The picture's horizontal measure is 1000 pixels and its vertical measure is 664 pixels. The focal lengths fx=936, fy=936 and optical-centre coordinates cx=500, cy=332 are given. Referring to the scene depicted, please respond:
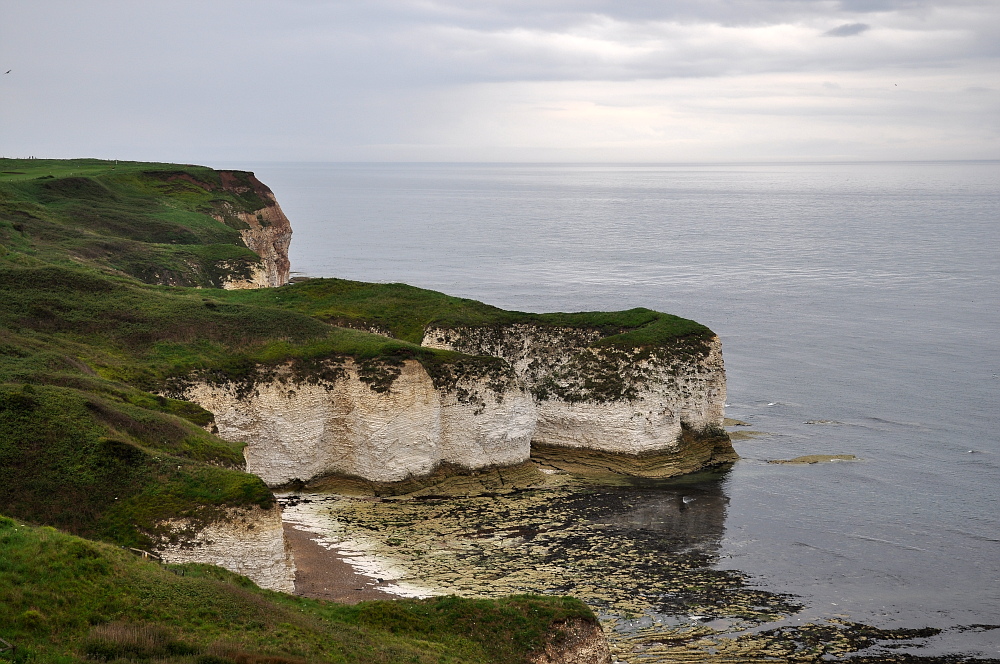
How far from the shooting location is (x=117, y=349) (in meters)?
41.4

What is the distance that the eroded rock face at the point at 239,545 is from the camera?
26.5 m

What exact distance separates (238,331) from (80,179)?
43.8 m

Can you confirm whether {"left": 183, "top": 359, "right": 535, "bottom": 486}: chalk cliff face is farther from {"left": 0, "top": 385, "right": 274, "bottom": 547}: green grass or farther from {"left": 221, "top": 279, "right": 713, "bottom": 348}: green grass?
{"left": 0, "top": 385, "right": 274, "bottom": 547}: green grass

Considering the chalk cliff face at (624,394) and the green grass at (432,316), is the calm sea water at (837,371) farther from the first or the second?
the green grass at (432,316)

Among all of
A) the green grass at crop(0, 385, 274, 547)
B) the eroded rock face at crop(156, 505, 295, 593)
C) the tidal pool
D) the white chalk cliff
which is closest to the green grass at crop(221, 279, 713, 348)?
the white chalk cliff

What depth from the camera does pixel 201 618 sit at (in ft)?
66.6

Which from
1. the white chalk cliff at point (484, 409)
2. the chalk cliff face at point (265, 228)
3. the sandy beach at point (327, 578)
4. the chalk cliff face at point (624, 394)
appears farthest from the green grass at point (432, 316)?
the chalk cliff face at point (265, 228)

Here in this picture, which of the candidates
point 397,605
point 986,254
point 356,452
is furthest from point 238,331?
point 986,254

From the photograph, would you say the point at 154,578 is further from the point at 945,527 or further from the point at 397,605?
the point at 945,527

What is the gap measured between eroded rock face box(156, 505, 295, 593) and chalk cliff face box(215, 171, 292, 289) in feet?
187

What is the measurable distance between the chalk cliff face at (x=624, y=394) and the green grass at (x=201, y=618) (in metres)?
21.3

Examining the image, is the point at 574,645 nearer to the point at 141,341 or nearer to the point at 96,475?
the point at 96,475

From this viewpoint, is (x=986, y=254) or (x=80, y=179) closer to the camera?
(x=80, y=179)

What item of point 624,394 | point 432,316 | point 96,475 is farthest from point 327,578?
point 432,316
